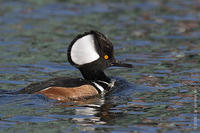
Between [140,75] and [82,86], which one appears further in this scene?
[140,75]

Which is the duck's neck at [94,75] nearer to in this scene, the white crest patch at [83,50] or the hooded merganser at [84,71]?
the hooded merganser at [84,71]

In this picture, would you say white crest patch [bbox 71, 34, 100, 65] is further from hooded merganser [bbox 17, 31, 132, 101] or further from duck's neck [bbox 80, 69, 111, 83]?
duck's neck [bbox 80, 69, 111, 83]

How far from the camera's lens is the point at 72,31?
15516 mm

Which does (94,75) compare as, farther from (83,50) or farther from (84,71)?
(83,50)

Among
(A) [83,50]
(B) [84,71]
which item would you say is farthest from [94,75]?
(A) [83,50]

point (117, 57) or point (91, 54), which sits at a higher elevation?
point (91, 54)

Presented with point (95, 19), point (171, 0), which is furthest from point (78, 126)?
point (171, 0)

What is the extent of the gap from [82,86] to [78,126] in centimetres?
194

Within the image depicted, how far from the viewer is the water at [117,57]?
25.7 ft

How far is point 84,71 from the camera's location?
31.5 ft

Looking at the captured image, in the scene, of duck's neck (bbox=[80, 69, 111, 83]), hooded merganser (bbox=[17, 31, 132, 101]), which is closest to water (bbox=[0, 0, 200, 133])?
hooded merganser (bbox=[17, 31, 132, 101])

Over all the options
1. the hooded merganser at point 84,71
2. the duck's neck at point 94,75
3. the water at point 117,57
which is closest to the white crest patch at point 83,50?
the hooded merganser at point 84,71

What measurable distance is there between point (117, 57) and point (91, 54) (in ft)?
11.6

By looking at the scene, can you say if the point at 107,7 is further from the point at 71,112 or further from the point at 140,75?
the point at 71,112
